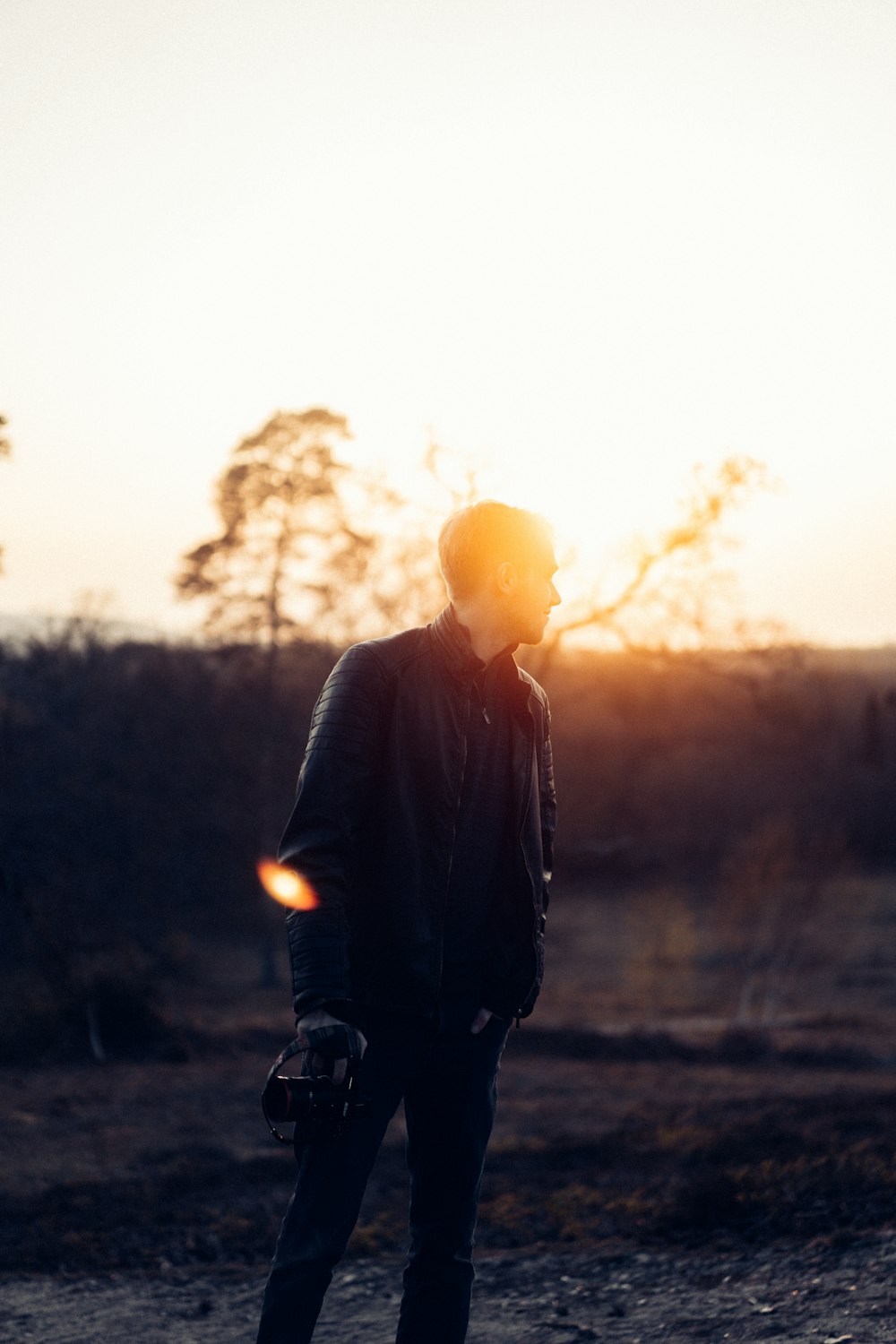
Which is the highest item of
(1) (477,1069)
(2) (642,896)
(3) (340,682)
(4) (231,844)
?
(3) (340,682)

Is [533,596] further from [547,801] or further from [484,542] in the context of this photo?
[547,801]

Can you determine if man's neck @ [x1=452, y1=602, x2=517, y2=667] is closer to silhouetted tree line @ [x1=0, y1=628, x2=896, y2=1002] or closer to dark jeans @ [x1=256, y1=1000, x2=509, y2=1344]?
dark jeans @ [x1=256, y1=1000, x2=509, y2=1344]

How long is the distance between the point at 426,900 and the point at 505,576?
655mm

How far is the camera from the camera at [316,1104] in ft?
6.58

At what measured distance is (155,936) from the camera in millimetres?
19109

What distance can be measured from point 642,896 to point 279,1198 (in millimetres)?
26218

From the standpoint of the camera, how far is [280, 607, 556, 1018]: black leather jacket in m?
2.11

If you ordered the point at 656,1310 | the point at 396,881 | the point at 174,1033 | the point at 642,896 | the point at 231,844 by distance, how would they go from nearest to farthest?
the point at 396,881, the point at 656,1310, the point at 174,1033, the point at 231,844, the point at 642,896

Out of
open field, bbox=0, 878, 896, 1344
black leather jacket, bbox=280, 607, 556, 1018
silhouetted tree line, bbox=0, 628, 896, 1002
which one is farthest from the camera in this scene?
silhouetted tree line, bbox=0, 628, 896, 1002

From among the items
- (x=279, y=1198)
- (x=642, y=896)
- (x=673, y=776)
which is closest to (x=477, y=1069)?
(x=279, y=1198)

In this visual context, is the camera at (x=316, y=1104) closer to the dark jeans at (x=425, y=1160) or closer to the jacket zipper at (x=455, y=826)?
the dark jeans at (x=425, y=1160)

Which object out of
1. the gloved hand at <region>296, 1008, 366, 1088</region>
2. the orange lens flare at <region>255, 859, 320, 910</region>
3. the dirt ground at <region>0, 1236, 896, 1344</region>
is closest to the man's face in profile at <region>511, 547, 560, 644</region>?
the orange lens flare at <region>255, 859, 320, 910</region>

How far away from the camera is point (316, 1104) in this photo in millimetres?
2004

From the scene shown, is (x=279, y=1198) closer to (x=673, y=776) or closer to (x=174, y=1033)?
(x=174, y=1033)
